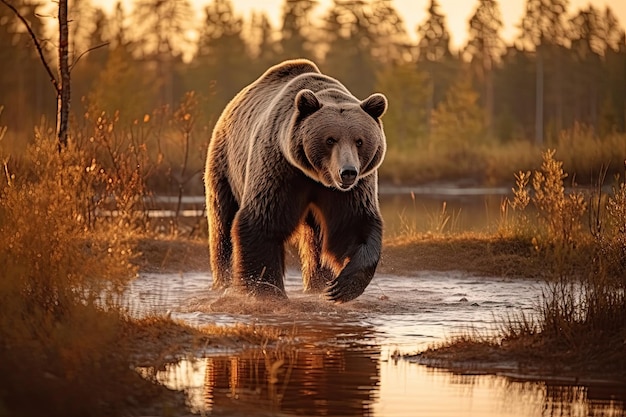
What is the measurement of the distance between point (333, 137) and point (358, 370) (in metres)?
2.89

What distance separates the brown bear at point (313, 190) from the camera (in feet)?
32.2

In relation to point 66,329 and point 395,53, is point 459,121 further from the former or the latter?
point 66,329

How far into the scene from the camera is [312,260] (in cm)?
1132

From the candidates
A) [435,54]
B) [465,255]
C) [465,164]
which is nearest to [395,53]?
[435,54]

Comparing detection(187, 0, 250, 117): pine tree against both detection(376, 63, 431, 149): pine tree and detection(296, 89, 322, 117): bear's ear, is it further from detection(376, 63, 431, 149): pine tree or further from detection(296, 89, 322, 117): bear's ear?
detection(296, 89, 322, 117): bear's ear

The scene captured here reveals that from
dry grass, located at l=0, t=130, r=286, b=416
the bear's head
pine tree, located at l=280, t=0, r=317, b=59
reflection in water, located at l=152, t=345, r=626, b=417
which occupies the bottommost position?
reflection in water, located at l=152, t=345, r=626, b=417

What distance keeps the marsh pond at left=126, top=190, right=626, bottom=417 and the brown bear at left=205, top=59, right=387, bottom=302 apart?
1.10ft

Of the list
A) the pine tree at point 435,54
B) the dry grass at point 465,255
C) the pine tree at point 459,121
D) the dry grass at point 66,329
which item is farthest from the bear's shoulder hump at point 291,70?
the pine tree at point 435,54

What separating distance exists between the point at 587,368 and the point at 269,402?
2.03 m

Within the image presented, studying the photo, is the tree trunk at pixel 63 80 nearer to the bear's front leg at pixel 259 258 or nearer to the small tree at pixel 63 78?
the small tree at pixel 63 78

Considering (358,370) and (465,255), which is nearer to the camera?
(358,370)

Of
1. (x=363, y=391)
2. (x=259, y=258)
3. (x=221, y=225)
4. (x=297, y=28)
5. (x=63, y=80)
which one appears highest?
(x=297, y=28)

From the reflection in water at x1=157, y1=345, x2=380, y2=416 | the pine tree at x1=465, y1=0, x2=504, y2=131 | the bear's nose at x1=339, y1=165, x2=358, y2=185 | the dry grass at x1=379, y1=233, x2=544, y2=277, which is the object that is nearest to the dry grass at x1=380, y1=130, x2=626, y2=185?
the dry grass at x1=379, y1=233, x2=544, y2=277

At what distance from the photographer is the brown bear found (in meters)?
9.82
